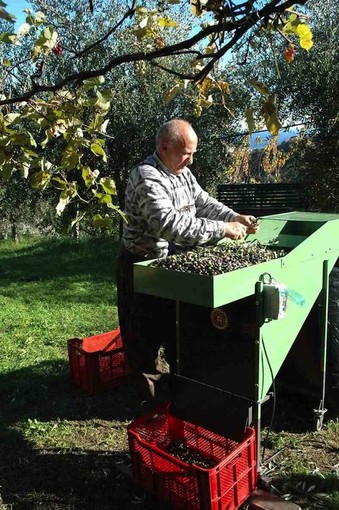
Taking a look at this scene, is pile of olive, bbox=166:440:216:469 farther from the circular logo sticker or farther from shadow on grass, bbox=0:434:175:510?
the circular logo sticker

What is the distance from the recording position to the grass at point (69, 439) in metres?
2.71

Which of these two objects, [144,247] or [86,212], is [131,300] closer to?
[144,247]

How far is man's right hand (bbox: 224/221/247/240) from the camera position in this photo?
288cm

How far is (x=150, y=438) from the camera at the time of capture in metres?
2.84

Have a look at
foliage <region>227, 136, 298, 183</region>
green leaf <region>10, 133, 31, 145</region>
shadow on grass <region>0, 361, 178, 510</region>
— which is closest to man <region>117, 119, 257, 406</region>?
shadow on grass <region>0, 361, 178, 510</region>

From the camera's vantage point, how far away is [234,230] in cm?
291

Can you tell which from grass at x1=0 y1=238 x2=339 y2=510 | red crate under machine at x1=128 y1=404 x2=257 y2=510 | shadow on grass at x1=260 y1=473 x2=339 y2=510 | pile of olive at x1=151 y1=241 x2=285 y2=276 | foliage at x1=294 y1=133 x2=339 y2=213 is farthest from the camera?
foliage at x1=294 y1=133 x2=339 y2=213

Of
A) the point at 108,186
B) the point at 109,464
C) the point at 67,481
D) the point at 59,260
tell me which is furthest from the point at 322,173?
the point at 108,186

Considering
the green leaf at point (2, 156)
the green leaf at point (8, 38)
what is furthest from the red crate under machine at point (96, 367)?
the green leaf at point (8, 38)

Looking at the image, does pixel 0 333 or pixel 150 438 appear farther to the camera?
pixel 0 333

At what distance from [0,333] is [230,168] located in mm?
6070

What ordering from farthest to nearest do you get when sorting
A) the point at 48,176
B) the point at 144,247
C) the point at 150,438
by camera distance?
the point at 144,247, the point at 150,438, the point at 48,176

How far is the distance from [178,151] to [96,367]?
1729mm

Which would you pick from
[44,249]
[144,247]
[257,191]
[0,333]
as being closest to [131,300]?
[144,247]
